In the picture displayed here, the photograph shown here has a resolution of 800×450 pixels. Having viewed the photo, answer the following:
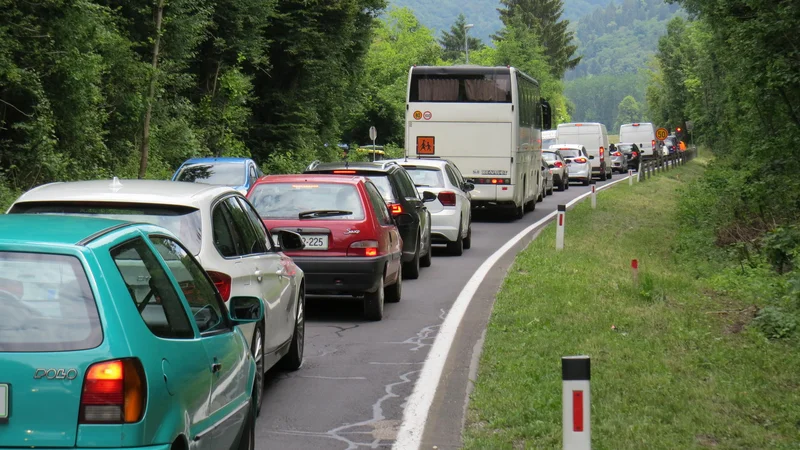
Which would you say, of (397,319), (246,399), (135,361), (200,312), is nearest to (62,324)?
(135,361)

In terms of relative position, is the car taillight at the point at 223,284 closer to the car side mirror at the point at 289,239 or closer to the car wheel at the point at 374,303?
the car side mirror at the point at 289,239

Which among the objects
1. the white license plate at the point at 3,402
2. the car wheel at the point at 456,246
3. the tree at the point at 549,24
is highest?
the tree at the point at 549,24

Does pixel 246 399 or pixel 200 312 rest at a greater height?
pixel 200 312

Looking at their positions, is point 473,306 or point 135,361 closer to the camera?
point 135,361

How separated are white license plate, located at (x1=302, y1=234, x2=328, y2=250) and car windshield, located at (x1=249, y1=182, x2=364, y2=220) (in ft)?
0.68

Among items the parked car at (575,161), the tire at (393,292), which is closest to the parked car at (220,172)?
the tire at (393,292)

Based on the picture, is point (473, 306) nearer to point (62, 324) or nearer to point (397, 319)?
point (397, 319)

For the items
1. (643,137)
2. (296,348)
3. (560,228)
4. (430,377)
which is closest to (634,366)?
(430,377)

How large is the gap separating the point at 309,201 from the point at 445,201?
794 cm

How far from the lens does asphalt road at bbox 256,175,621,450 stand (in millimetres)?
7402

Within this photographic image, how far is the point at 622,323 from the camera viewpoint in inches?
439

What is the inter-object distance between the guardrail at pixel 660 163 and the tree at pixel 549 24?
152 ft

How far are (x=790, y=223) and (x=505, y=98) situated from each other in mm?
11507

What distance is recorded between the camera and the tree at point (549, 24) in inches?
4788
